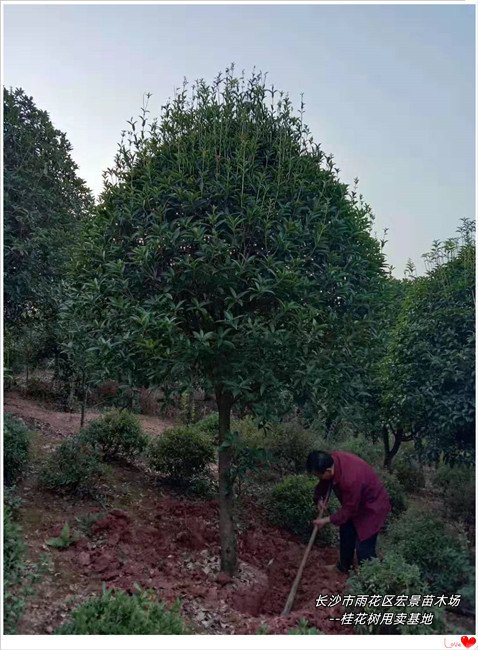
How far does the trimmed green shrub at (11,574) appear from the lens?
4.03 m

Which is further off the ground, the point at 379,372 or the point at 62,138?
the point at 62,138

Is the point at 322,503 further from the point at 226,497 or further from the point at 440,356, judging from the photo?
the point at 440,356

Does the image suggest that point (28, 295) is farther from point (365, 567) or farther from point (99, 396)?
point (365, 567)

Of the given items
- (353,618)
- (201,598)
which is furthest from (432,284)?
(201,598)

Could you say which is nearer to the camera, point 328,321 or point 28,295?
point 328,321

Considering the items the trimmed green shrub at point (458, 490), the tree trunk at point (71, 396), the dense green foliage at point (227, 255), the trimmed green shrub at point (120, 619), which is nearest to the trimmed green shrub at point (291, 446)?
the trimmed green shrub at point (458, 490)

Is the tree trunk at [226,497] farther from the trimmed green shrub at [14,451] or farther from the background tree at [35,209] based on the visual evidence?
the background tree at [35,209]

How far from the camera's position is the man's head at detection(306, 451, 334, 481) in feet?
17.6

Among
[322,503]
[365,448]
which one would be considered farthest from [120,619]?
[365,448]

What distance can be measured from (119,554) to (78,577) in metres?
0.61

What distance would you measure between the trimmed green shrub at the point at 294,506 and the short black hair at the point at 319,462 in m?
1.61

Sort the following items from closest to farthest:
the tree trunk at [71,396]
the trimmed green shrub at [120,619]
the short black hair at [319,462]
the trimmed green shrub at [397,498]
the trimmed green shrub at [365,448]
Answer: the trimmed green shrub at [120,619] → the short black hair at [319,462] → the trimmed green shrub at [397,498] → the trimmed green shrub at [365,448] → the tree trunk at [71,396]

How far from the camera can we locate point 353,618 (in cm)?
448

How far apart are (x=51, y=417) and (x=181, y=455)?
4226 millimetres
